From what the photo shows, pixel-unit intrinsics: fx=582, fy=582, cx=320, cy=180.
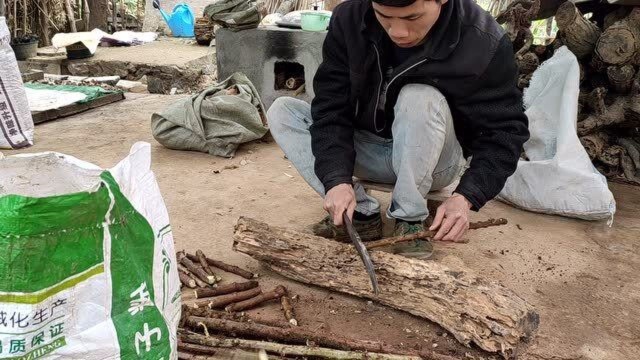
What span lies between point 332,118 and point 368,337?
38.1 inches

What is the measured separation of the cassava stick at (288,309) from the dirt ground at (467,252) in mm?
44

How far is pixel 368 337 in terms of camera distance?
7.08ft

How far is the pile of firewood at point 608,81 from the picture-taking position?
3.54 m

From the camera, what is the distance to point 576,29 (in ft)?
12.1

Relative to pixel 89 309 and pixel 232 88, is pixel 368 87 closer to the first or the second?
pixel 89 309

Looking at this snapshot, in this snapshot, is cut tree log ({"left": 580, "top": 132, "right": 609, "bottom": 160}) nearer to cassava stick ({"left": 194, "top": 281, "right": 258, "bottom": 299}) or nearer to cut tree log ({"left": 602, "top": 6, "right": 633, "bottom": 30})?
cut tree log ({"left": 602, "top": 6, "right": 633, "bottom": 30})

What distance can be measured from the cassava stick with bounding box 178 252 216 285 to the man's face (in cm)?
124

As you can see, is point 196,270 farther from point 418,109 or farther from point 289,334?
point 418,109

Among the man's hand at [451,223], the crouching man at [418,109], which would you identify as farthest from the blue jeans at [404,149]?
the man's hand at [451,223]

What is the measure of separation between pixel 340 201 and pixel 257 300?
0.51 metres

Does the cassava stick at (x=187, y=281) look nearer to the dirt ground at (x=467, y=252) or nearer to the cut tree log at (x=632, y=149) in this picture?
the dirt ground at (x=467, y=252)

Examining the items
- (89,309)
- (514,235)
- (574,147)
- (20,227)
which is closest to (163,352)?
(89,309)

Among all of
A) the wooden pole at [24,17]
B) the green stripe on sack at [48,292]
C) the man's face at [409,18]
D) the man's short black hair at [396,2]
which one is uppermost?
the man's short black hair at [396,2]

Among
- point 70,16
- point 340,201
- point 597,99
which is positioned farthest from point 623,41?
point 70,16
